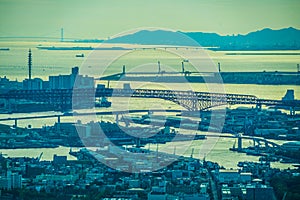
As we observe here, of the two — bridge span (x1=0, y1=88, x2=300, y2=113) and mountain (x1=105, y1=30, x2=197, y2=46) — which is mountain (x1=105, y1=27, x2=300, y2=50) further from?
bridge span (x1=0, y1=88, x2=300, y2=113)

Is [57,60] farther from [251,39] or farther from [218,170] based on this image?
[218,170]

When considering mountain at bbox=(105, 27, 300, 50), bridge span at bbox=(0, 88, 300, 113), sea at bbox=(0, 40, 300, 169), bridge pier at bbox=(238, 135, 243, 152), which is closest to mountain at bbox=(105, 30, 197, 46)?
mountain at bbox=(105, 27, 300, 50)

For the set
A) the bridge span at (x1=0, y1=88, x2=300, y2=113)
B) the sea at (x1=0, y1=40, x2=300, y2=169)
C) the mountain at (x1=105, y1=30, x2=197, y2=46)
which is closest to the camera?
the sea at (x1=0, y1=40, x2=300, y2=169)

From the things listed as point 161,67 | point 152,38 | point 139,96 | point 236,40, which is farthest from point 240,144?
point 236,40

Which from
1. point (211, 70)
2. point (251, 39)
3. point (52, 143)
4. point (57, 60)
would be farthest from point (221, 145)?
point (251, 39)

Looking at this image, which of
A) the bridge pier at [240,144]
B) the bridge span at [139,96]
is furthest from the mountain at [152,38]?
the bridge pier at [240,144]

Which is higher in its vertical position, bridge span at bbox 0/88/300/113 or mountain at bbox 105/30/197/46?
mountain at bbox 105/30/197/46

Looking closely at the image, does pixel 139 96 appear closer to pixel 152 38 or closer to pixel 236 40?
pixel 152 38

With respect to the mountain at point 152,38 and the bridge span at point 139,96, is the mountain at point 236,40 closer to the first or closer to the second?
the mountain at point 152,38
